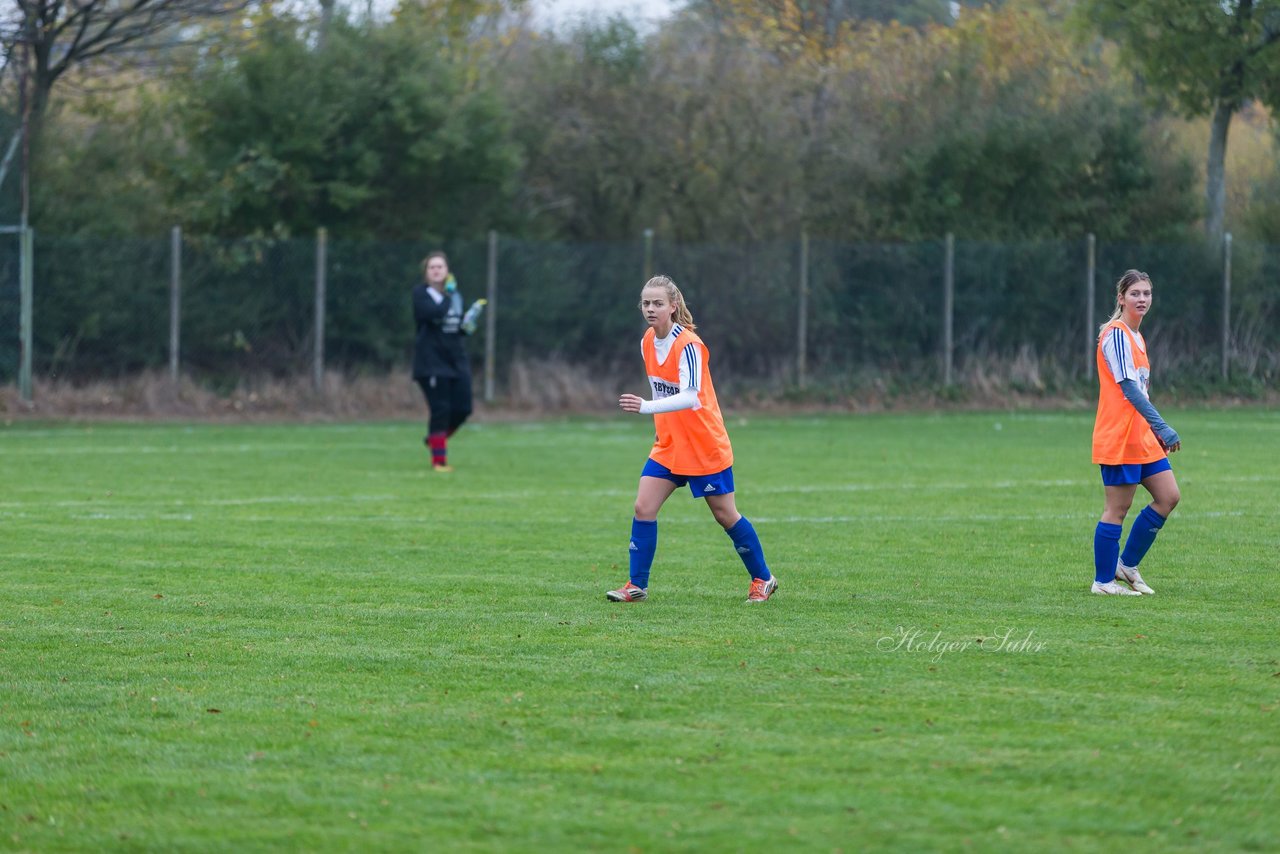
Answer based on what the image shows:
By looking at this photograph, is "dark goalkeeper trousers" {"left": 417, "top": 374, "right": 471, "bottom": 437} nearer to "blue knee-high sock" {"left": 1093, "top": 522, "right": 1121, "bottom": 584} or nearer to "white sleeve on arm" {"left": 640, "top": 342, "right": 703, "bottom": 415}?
"white sleeve on arm" {"left": 640, "top": 342, "right": 703, "bottom": 415}

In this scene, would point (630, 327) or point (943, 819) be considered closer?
point (943, 819)

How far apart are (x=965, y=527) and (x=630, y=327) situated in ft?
49.1

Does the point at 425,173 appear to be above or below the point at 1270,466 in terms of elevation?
above

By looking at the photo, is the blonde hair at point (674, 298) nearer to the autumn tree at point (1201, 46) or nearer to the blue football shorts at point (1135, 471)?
the blue football shorts at point (1135, 471)

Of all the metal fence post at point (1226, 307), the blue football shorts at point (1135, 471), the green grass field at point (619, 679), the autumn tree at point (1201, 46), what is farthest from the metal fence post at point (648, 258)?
the blue football shorts at point (1135, 471)

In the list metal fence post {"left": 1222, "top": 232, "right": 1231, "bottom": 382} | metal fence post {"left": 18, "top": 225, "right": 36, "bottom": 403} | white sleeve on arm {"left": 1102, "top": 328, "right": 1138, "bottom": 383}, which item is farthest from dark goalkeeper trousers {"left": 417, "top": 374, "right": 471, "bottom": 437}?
metal fence post {"left": 1222, "top": 232, "right": 1231, "bottom": 382}

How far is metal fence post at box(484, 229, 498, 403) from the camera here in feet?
81.9

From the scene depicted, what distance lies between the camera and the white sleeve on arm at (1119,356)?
885 cm

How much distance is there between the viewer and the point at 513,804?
15.9 feet

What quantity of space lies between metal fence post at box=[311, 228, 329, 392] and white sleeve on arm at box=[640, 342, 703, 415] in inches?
649

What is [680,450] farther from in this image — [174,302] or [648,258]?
[648,258]

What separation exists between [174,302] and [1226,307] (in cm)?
1639

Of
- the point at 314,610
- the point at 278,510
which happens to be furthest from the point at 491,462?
the point at 314,610

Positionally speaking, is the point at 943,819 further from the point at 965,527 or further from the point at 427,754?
the point at 965,527
